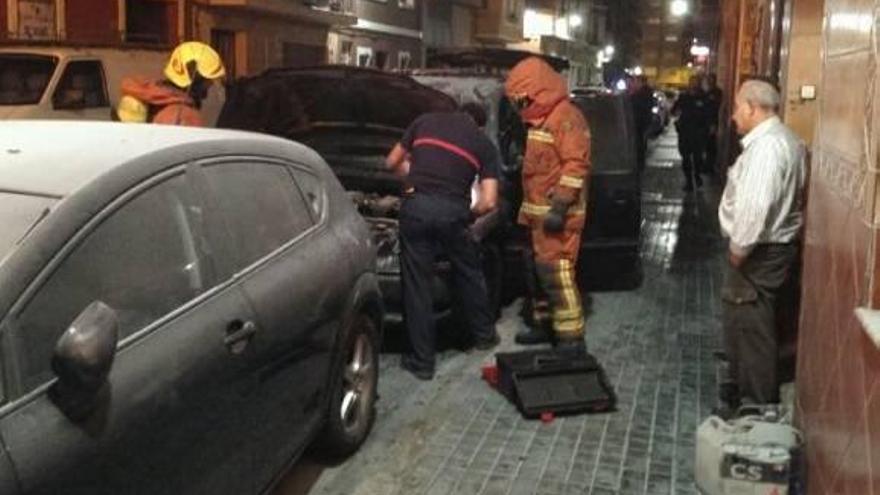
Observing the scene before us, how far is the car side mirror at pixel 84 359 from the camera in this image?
8.18 feet

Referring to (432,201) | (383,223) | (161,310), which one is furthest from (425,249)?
(161,310)

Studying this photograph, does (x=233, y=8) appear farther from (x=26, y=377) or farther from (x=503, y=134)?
(x=26, y=377)

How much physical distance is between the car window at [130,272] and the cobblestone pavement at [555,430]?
5.60 ft

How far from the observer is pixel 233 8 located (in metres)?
18.9

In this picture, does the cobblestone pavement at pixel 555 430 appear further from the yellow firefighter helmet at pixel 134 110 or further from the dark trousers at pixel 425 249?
the yellow firefighter helmet at pixel 134 110

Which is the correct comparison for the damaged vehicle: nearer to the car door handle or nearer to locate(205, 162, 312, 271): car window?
locate(205, 162, 312, 271): car window

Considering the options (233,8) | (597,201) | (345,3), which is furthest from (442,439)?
(345,3)

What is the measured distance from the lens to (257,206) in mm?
3990

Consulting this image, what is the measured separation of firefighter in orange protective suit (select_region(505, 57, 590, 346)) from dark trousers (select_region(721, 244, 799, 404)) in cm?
125

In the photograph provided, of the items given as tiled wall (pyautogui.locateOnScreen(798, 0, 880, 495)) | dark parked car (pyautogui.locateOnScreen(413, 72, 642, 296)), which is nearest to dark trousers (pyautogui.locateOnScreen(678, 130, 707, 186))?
dark parked car (pyautogui.locateOnScreen(413, 72, 642, 296))

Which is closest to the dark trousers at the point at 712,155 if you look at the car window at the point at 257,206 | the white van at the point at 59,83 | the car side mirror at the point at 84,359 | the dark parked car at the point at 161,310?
the white van at the point at 59,83

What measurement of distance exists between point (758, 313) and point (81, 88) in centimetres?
1000

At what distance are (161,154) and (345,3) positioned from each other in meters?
20.1

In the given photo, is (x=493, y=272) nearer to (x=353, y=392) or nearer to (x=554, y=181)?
(x=554, y=181)
